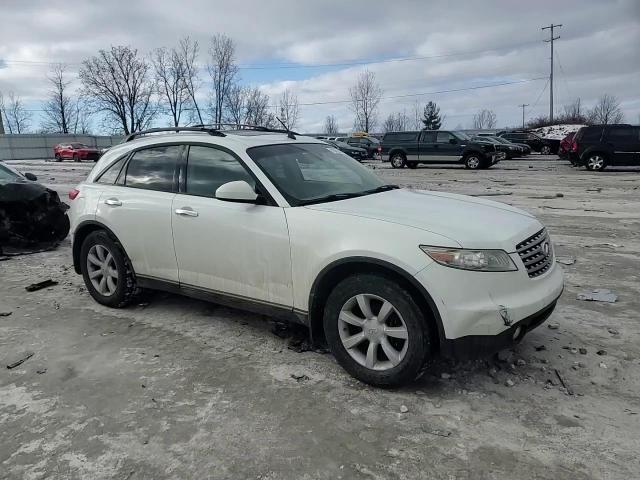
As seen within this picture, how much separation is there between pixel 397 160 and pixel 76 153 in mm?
29856

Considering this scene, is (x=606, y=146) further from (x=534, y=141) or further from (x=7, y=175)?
(x=7, y=175)

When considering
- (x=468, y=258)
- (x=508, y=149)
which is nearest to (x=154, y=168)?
→ (x=468, y=258)

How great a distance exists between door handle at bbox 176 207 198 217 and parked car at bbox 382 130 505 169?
2089 cm

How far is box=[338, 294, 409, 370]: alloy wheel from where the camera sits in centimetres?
322

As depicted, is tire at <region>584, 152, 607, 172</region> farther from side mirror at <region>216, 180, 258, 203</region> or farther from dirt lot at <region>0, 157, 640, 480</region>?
side mirror at <region>216, 180, 258, 203</region>

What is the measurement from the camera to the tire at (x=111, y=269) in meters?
4.81

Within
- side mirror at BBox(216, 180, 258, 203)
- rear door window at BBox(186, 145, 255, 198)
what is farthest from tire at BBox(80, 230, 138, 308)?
side mirror at BBox(216, 180, 258, 203)

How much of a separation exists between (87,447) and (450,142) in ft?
75.5

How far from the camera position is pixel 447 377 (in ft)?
11.5

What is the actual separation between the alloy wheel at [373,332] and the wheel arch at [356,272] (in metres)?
0.16

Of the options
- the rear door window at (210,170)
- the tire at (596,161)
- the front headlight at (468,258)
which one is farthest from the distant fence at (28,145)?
the front headlight at (468,258)

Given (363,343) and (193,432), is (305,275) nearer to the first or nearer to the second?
(363,343)

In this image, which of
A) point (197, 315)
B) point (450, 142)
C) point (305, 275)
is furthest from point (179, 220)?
point (450, 142)

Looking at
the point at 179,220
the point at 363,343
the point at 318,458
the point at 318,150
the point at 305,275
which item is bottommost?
the point at 318,458
